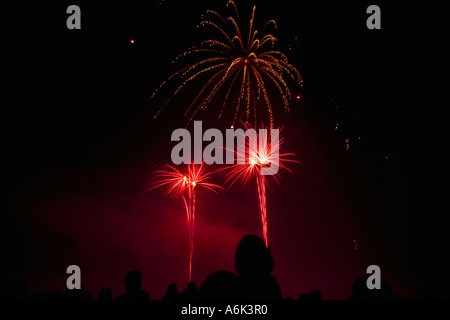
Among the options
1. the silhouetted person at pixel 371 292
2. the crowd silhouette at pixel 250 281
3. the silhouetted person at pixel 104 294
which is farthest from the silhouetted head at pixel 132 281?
the silhouetted person at pixel 371 292

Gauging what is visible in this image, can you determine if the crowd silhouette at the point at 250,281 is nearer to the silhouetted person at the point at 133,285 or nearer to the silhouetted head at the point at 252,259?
the silhouetted head at the point at 252,259

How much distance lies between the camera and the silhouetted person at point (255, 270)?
2.67 m

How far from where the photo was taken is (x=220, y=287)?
2.49 metres

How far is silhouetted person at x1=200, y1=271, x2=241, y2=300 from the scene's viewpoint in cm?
249

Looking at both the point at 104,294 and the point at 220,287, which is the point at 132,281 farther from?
the point at 220,287

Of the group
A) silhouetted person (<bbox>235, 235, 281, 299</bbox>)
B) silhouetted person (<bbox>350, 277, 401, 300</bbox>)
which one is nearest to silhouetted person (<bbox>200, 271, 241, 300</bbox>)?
silhouetted person (<bbox>235, 235, 281, 299</bbox>)

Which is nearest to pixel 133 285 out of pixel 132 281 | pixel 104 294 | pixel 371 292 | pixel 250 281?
pixel 132 281

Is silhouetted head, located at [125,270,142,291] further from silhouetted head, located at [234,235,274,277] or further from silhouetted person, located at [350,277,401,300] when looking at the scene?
silhouetted person, located at [350,277,401,300]

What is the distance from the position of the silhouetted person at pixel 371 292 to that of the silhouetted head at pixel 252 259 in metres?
1.51

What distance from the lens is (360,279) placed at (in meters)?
3.73

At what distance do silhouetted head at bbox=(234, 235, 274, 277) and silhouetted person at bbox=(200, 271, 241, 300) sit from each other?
0.26 metres

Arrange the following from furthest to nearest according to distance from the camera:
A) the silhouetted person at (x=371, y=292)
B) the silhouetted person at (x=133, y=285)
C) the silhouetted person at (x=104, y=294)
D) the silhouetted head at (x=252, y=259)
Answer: the silhouetted person at (x=104, y=294)
the silhouetted person at (x=133, y=285)
the silhouetted person at (x=371, y=292)
the silhouetted head at (x=252, y=259)
